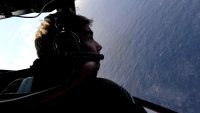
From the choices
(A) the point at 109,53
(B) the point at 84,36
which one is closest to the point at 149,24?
(A) the point at 109,53

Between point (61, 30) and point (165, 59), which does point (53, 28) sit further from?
point (165, 59)

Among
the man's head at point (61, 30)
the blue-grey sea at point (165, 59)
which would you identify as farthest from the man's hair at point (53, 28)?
the blue-grey sea at point (165, 59)

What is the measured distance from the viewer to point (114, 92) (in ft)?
3.44

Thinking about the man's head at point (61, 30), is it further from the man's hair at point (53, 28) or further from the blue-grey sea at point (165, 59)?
the blue-grey sea at point (165, 59)

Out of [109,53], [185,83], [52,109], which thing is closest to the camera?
[52,109]

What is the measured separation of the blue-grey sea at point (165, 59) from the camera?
81.6 m

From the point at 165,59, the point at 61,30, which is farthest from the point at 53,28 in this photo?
the point at 165,59

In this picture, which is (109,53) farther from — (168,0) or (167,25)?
(167,25)

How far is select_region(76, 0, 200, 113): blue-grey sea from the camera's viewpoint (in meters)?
81.6

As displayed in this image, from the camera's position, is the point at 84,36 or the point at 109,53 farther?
the point at 109,53

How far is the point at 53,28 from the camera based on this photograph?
116cm

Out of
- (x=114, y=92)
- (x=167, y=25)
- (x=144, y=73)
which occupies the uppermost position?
(x=114, y=92)

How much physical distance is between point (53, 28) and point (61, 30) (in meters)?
0.07

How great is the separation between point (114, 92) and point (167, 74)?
9684 centimetres
